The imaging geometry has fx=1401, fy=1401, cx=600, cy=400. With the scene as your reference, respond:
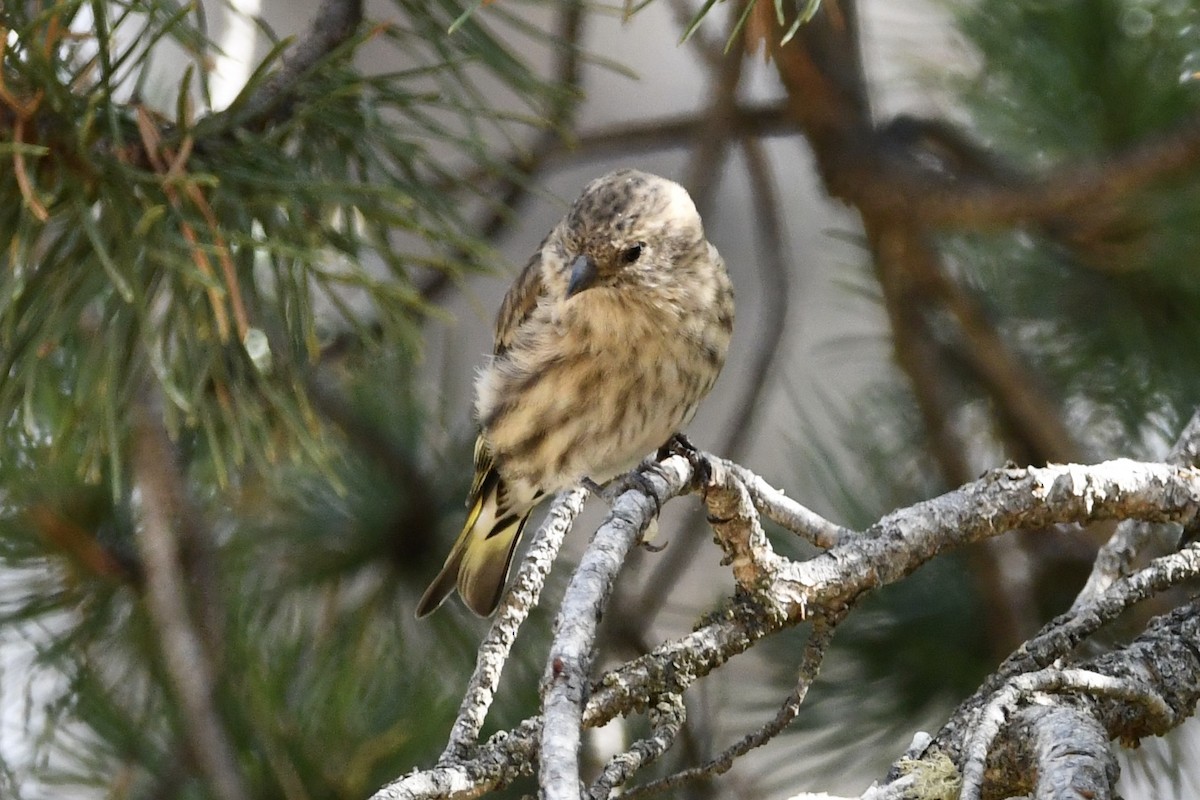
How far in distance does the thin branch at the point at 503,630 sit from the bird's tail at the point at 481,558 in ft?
2.13

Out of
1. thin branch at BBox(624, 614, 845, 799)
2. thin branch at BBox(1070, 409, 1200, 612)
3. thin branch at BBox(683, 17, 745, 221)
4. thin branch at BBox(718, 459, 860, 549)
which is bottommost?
thin branch at BBox(624, 614, 845, 799)

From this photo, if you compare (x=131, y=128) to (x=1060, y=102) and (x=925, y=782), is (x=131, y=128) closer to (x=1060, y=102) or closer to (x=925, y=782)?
(x=925, y=782)

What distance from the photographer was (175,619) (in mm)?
1992

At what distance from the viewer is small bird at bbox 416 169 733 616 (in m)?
2.22

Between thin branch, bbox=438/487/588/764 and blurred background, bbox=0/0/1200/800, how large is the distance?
11.3 inches

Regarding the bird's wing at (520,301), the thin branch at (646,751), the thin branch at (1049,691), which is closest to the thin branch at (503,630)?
the thin branch at (646,751)

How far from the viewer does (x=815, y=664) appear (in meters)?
1.32

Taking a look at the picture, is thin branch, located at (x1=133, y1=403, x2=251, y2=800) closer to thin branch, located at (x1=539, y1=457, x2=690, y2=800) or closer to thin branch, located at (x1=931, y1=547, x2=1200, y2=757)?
thin branch, located at (x1=539, y1=457, x2=690, y2=800)

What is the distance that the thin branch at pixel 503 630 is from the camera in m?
1.11

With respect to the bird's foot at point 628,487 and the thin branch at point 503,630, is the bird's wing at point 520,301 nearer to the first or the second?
the bird's foot at point 628,487

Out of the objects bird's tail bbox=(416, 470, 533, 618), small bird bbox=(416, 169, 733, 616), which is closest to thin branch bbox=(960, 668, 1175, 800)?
small bird bbox=(416, 169, 733, 616)

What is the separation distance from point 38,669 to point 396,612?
0.61 metres

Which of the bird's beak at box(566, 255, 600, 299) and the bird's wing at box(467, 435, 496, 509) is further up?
the bird's beak at box(566, 255, 600, 299)

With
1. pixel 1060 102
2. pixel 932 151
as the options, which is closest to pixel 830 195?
pixel 932 151
